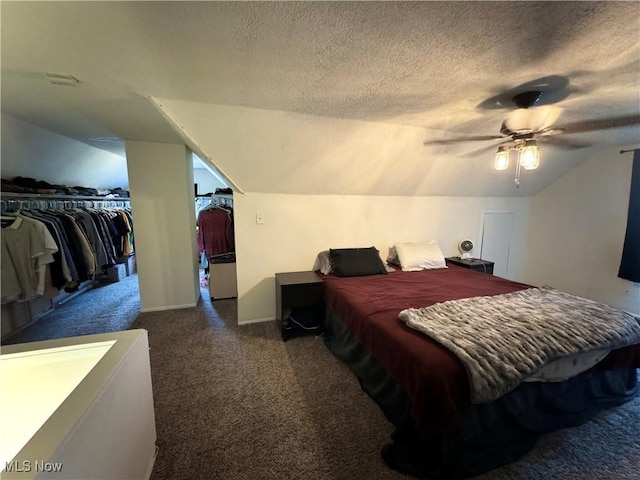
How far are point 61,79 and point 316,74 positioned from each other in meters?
1.52

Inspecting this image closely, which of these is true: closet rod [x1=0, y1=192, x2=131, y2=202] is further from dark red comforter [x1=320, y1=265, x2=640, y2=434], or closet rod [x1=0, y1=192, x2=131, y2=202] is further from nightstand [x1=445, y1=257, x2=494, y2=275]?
nightstand [x1=445, y1=257, x2=494, y2=275]

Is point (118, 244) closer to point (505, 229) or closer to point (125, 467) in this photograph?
point (125, 467)

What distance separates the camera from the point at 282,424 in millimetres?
1641

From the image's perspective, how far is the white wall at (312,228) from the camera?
2.89 m

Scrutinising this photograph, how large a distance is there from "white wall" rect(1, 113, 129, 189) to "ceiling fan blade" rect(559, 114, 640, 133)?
4.95 meters

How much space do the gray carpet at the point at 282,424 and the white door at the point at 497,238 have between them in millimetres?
2323

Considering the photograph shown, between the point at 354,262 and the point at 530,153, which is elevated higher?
the point at 530,153

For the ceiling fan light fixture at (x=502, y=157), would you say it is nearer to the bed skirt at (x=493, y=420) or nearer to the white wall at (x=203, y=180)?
the bed skirt at (x=493, y=420)

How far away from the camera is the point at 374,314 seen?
187 cm

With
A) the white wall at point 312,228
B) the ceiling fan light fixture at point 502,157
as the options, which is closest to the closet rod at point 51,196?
the white wall at point 312,228

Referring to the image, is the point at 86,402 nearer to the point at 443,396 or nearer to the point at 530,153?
the point at 443,396

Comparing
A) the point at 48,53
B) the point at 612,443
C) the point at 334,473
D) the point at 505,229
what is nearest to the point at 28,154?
the point at 48,53

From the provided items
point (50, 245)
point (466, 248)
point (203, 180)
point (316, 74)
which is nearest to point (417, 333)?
point (316, 74)

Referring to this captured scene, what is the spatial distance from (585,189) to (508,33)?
11.4 ft
